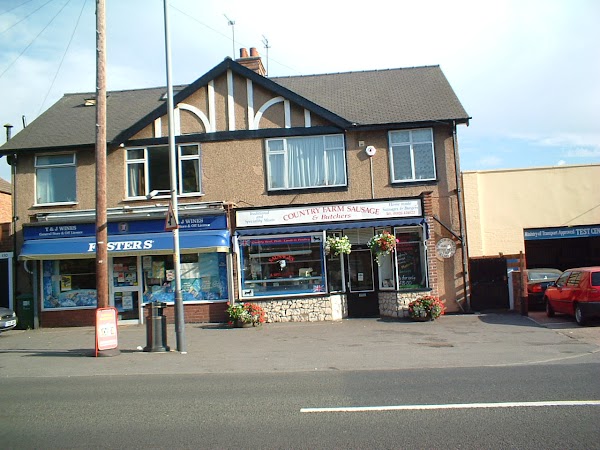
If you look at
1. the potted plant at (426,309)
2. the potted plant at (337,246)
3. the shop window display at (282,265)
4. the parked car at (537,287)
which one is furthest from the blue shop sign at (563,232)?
the shop window display at (282,265)

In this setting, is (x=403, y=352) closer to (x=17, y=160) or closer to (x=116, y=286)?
(x=116, y=286)

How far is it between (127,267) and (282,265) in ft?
16.2

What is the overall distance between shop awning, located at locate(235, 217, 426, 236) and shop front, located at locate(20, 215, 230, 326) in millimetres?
986

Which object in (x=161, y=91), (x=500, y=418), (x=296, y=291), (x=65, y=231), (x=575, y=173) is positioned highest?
(x=161, y=91)

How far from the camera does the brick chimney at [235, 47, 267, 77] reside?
1959 cm

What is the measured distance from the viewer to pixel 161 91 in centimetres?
2155

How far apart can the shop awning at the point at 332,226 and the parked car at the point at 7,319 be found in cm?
697

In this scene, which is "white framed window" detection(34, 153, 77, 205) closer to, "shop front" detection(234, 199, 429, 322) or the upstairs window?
the upstairs window

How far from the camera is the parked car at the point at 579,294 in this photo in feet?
44.8

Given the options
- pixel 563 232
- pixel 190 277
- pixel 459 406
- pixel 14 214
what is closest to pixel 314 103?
pixel 190 277

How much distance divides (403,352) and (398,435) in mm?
5723

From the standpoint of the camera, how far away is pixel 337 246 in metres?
16.5

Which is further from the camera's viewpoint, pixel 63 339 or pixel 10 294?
pixel 10 294

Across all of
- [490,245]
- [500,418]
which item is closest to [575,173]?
[490,245]
